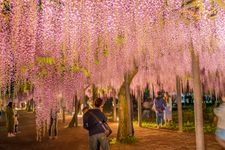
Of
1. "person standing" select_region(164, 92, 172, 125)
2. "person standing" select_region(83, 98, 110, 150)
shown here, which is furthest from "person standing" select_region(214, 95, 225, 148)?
"person standing" select_region(164, 92, 172, 125)

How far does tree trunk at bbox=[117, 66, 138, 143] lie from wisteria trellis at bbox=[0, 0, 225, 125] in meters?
0.46

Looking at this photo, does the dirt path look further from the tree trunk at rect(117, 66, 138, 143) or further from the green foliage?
the tree trunk at rect(117, 66, 138, 143)

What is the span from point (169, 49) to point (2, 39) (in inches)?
215

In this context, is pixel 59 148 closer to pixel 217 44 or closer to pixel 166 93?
pixel 217 44

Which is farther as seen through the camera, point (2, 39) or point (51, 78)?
point (51, 78)

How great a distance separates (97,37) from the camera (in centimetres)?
872

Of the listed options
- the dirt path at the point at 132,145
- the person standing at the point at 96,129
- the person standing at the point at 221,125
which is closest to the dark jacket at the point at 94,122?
the person standing at the point at 96,129

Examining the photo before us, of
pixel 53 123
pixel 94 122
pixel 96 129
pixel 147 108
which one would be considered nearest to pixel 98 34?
pixel 94 122

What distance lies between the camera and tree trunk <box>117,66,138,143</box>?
1248 cm

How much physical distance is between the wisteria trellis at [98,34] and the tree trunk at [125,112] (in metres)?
0.46

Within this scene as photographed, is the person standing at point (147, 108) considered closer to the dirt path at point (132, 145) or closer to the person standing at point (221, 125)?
the dirt path at point (132, 145)

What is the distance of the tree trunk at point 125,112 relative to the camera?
1248 cm

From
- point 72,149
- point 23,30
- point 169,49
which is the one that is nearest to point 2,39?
point 23,30

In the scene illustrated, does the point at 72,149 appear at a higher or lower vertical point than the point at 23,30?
lower
